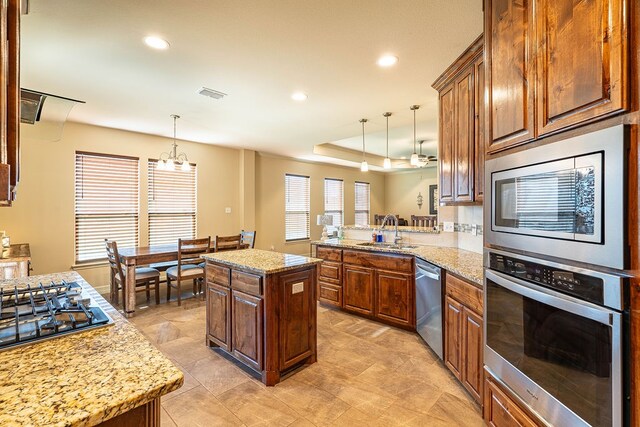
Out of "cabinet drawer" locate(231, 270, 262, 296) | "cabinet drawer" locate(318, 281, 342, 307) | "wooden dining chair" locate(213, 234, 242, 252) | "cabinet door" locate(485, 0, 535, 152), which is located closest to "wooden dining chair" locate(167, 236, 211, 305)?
"wooden dining chair" locate(213, 234, 242, 252)

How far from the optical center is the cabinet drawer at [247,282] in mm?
2324

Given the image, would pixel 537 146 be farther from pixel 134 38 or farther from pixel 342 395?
pixel 134 38

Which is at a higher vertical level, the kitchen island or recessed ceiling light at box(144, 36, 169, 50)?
recessed ceiling light at box(144, 36, 169, 50)

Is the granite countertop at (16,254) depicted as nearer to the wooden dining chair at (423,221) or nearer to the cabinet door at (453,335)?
the cabinet door at (453,335)

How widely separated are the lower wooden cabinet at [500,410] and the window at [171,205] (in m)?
5.22

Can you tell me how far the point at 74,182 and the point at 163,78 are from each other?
2.69 meters

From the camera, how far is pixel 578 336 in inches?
43.7

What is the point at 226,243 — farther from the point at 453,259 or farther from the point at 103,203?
the point at 453,259

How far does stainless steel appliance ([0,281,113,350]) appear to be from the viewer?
3.51ft

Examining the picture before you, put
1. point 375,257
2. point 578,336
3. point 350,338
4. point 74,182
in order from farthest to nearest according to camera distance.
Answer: point 74,182 → point 375,257 → point 350,338 → point 578,336

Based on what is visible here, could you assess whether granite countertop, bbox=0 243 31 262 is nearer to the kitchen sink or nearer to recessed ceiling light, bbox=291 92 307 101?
recessed ceiling light, bbox=291 92 307 101

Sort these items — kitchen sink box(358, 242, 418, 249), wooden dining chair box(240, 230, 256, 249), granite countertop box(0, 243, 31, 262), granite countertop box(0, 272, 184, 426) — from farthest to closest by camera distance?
wooden dining chair box(240, 230, 256, 249), kitchen sink box(358, 242, 418, 249), granite countertop box(0, 243, 31, 262), granite countertop box(0, 272, 184, 426)

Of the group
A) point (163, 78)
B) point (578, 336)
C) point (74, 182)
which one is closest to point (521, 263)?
point (578, 336)

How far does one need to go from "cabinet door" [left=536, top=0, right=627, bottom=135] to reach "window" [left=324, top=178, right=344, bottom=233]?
7.18 m
